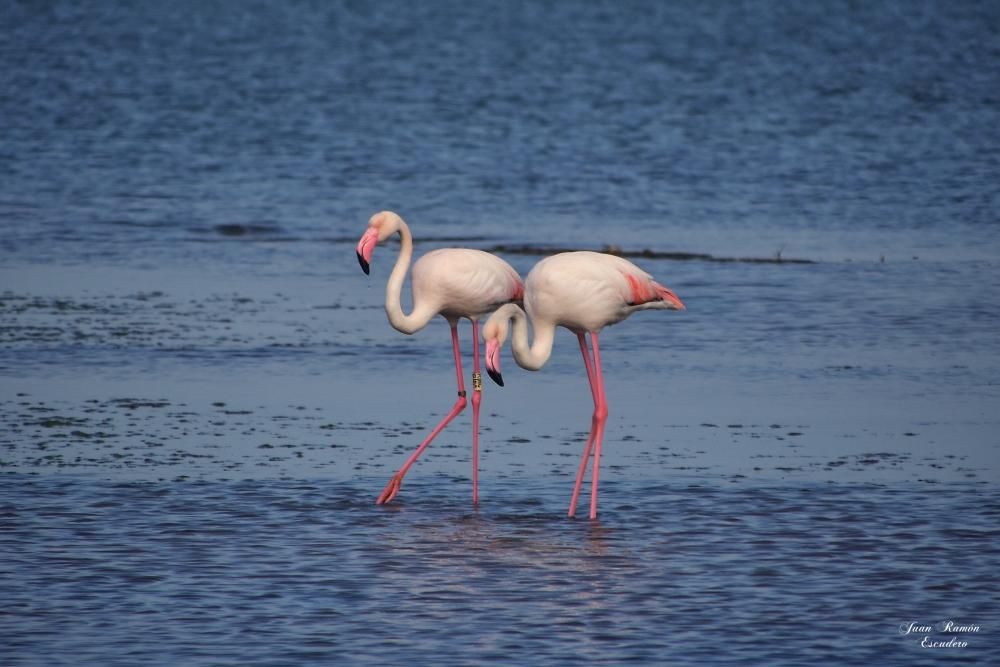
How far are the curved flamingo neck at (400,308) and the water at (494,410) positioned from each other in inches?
29.6

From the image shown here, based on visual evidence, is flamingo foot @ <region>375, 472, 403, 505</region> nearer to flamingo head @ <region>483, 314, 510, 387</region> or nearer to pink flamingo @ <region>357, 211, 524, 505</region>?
pink flamingo @ <region>357, 211, 524, 505</region>

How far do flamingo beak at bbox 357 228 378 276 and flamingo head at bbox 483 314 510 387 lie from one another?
75cm

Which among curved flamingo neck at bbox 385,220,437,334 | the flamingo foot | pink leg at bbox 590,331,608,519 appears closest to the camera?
pink leg at bbox 590,331,608,519

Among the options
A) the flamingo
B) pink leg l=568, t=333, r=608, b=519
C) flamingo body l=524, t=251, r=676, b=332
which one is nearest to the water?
pink leg l=568, t=333, r=608, b=519

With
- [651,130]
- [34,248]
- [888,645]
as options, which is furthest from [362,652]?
[651,130]

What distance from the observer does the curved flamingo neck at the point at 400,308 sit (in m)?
10.4

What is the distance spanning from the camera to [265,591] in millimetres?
8148

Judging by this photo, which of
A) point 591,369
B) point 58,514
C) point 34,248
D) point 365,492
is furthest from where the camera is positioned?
point 34,248

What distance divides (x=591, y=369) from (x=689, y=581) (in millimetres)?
2605

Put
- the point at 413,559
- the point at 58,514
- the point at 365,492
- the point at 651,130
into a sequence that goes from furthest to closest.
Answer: the point at 651,130 → the point at 365,492 → the point at 58,514 → the point at 413,559

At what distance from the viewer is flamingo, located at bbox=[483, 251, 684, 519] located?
10.0 m

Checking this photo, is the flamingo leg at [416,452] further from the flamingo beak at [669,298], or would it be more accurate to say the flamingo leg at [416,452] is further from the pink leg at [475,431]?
the flamingo beak at [669,298]

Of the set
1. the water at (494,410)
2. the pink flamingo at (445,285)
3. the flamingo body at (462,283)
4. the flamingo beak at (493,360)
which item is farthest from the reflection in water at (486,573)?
the flamingo body at (462,283)

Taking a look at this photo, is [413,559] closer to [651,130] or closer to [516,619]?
[516,619]
